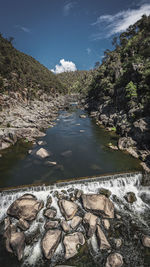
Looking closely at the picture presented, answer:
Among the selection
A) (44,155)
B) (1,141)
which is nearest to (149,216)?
(44,155)

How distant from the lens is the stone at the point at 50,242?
289 inches

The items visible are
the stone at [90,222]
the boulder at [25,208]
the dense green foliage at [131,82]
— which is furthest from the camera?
the dense green foliage at [131,82]

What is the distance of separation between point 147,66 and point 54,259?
33601mm

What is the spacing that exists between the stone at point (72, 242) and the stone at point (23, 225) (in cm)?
302

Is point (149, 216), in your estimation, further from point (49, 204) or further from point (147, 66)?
point (147, 66)

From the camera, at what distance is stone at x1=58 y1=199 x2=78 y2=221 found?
9.39 meters

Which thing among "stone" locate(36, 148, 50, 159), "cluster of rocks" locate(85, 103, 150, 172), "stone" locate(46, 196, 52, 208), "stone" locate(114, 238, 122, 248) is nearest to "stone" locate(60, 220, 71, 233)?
"stone" locate(46, 196, 52, 208)

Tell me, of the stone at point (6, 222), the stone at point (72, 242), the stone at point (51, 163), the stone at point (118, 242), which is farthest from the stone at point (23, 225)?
the stone at point (51, 163)

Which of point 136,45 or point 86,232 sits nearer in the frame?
point 86,232

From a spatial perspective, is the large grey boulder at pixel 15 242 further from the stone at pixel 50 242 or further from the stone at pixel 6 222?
the stone at pixel 50 242

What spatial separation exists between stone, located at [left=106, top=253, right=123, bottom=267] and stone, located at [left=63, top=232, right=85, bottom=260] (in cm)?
177

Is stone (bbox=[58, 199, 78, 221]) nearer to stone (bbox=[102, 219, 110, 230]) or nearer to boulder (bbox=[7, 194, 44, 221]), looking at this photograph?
boulder (bbox=[7, 194, 44, 221])

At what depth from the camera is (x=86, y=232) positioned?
850 centimetres

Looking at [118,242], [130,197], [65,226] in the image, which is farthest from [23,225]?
[130,197]
